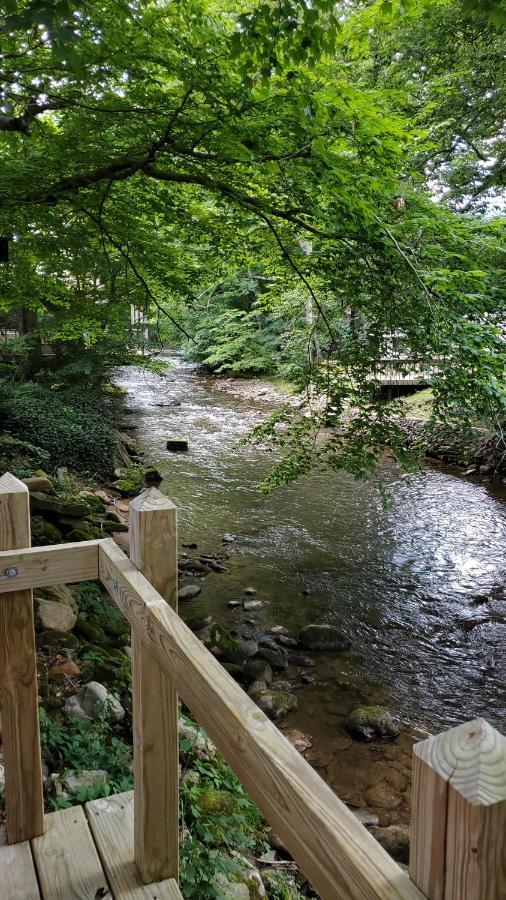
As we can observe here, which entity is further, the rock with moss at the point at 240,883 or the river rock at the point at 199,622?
the river rock at the point at 199,622

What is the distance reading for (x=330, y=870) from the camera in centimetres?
74

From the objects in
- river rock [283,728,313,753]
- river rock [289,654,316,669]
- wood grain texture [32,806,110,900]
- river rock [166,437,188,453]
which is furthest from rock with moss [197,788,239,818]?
river rock [166,437,188,453]

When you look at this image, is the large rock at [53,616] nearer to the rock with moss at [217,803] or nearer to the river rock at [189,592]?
the rock with moss at [217,803]

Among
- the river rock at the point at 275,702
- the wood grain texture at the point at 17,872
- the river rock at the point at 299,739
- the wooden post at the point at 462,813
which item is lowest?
the river rock at the point at 299,739

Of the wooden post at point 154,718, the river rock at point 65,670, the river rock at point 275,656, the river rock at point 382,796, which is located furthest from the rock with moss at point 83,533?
the wooden post at point 154,718

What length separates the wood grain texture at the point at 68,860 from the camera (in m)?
1.70

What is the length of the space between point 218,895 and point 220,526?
20.8ft

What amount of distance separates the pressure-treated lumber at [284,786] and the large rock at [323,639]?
4439 mm

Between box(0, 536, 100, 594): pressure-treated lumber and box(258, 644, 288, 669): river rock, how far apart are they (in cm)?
372

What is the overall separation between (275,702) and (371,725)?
2.36 ft

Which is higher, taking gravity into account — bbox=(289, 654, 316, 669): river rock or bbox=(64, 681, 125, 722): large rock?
bbox=(64, 681, 125, 722): large rock

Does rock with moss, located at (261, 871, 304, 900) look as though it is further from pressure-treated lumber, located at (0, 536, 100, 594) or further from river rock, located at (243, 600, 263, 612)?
river rock, located at (243, 600, 263, 612)

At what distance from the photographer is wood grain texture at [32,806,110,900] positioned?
5.57ft

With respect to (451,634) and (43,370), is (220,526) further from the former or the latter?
(43,370)
